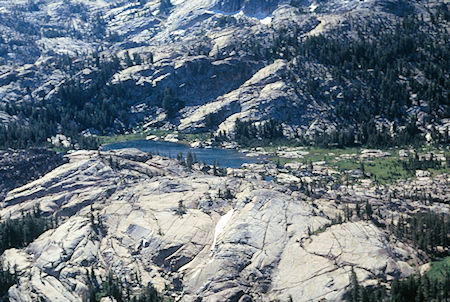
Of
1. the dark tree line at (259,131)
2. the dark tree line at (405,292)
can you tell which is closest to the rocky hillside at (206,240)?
the dark tree line at (405,292)

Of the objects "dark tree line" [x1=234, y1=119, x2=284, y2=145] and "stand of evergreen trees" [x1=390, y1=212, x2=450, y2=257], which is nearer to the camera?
"stand of evergreen trees" [x1=390, y1=212, x2=450, y2=257]

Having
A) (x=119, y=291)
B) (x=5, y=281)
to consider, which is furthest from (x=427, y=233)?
(x=5, y=281)

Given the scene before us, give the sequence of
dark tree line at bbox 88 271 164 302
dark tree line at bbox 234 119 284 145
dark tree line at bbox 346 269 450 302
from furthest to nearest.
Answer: dark tree line at bbox 234 119 284 145
dark tree line at bbox 88 271 164 302
dark tree line at bbox 346 269 450 302

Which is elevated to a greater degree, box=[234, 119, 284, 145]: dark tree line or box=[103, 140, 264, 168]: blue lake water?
box=[234, 119, 284, 145]: dark tree line

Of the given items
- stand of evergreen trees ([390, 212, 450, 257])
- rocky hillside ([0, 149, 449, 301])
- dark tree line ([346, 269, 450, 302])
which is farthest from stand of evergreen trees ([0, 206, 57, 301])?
stand of evergreen trees ([390, 212, 450, 257])

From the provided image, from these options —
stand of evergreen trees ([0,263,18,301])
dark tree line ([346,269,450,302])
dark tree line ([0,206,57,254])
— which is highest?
dark tree line ([0,206,57,254])

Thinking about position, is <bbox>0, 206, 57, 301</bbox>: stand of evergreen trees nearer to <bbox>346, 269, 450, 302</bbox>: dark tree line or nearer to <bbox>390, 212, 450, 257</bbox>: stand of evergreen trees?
<bbox>346, 269, 450, 302</bbox>: dark tree line
